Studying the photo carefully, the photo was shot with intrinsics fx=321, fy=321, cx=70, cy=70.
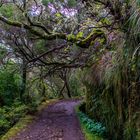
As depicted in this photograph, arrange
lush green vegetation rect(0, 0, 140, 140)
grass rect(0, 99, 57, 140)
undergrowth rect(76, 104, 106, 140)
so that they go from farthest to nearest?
grass rect(0, 99, 57, 140) < undergrowth rect(76, 104, 106, 140) < lush green vegetation rect(0, 0, 140, 140)

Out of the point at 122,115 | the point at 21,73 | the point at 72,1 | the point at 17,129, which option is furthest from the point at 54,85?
the point at 122,115

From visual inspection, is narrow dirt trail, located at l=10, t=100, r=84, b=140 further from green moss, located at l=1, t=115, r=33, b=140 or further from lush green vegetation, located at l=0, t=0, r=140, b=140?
lush green vegetation, located at l=0, t=0, r=140, b=140

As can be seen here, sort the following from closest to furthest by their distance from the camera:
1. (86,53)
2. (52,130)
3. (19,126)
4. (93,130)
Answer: (93,130)
(52,130)
(19,126)
(86,53)

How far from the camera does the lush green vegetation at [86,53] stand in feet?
20.8

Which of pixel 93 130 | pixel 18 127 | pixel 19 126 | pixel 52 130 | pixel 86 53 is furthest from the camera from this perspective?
pixel 86 53

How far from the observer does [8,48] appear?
16.2 meters

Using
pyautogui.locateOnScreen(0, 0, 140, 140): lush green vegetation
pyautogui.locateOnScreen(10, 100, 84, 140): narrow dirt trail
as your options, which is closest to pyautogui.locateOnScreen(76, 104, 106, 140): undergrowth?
pyautogui.locateOnScreen(0, 0, 140, 140): lush green vegetation

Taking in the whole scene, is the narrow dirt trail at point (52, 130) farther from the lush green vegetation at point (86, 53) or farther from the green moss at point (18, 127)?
the lush green vegetation at point (86, 53)

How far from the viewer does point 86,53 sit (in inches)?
511

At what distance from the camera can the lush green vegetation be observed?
6353 millimetres

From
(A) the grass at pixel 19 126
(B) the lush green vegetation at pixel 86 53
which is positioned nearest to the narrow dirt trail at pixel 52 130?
(A) the grass at pixel 19 126

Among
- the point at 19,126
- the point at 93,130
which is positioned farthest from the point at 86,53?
the point at 19,126

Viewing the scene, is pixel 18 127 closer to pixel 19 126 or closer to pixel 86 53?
pixel 19 126

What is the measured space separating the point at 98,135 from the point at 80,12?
5514mm
